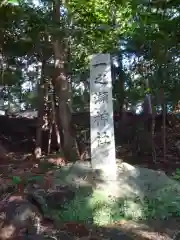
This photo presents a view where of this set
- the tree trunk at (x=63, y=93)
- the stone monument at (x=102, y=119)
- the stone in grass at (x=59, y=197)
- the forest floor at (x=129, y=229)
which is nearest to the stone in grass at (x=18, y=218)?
the forest floor at (x=129, y=229)

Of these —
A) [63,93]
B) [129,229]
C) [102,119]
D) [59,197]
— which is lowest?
[129,229]

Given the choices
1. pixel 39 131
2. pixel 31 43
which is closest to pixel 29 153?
pixel 39 131

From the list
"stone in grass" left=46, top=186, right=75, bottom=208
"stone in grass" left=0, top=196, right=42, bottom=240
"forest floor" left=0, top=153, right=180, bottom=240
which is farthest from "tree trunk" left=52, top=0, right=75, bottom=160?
"stone in grass" left=0, top=196, right=42, bottom=240

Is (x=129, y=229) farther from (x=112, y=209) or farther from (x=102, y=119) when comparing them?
(x=102, y=119)

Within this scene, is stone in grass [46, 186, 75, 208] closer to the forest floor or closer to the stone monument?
the forest floor

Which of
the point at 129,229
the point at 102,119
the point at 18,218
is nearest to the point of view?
the point at 18,218

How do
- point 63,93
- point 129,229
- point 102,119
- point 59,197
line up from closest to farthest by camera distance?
point 129,229 → point 59,197 → point 102,119 → point 63,93

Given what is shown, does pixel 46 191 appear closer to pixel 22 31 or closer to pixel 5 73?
pixel 22 31

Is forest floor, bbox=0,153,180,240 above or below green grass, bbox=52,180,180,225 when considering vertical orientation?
below

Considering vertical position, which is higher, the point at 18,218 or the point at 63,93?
the point at 63,93

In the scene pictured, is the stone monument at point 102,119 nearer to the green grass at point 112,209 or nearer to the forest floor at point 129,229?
the green grass at point 112,209

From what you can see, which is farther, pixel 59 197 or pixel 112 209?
pixel 59 197

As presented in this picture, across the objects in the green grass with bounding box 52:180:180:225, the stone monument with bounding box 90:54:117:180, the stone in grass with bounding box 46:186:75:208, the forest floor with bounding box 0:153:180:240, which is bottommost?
the forest floor with bounding box 0:153:180:240

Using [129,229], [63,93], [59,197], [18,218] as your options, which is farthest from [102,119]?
[63,93]
